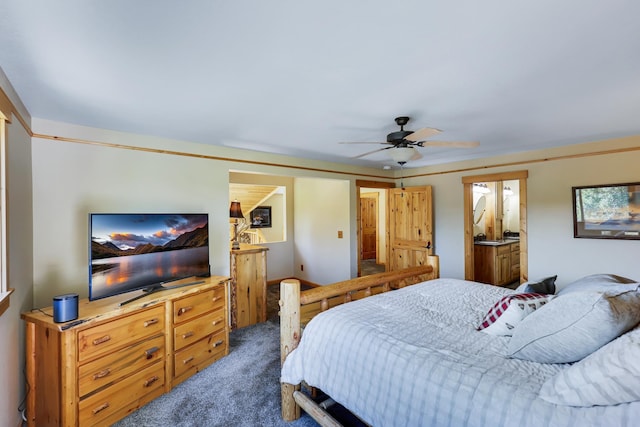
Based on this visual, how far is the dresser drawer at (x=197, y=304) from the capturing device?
8.02ft

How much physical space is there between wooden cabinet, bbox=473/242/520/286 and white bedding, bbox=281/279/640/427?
132 inches

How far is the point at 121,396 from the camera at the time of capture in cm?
204

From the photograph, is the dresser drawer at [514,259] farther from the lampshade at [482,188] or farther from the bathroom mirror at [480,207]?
the lampshade at [482,188]

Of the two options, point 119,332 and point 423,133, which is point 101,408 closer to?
point 119,332

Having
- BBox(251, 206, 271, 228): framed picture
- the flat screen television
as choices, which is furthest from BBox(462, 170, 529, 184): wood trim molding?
the flat screen television

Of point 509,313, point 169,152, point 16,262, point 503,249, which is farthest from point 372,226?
point 16,262

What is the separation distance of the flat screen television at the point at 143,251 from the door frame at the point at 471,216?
3.80m

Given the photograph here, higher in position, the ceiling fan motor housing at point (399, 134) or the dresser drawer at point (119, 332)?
the ceiling fan motor housing at point (399, 134)

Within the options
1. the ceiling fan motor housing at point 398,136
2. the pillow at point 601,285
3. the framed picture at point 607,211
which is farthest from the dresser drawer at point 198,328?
the framed picture at point 607,211

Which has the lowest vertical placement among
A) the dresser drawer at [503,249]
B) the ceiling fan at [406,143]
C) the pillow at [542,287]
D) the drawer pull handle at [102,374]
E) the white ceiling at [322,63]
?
the drawer pull handle at [102,374]

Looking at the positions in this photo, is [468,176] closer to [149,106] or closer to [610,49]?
[610,49]

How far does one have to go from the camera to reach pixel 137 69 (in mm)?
1617

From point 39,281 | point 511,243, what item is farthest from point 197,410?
point 511,243

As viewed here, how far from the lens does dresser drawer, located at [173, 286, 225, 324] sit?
8.02 ft
